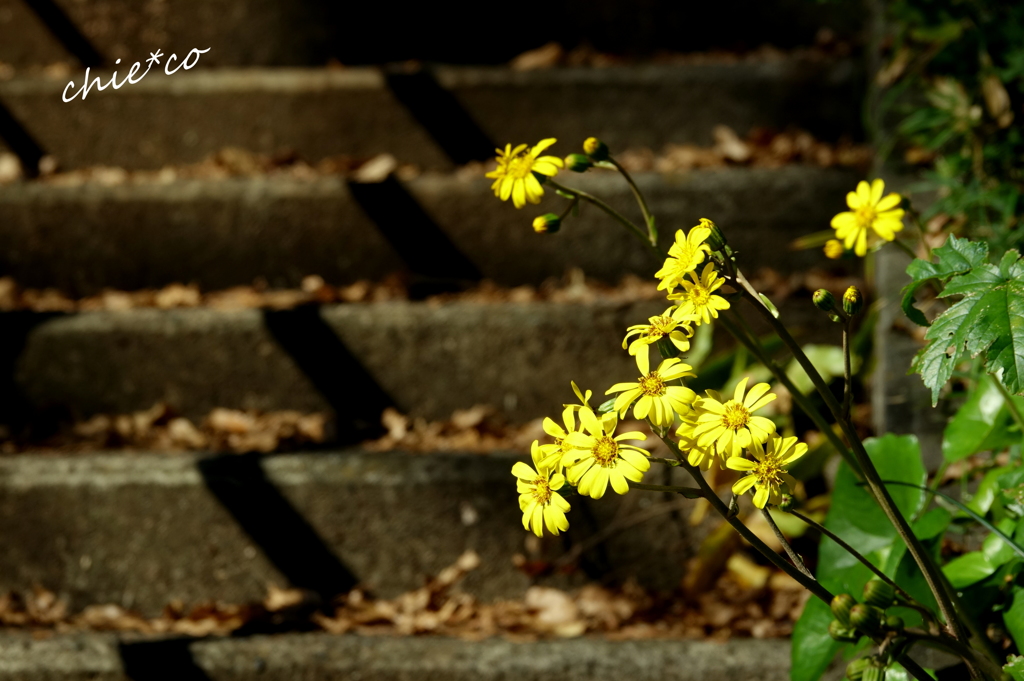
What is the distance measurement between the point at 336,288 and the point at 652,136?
3.48ft

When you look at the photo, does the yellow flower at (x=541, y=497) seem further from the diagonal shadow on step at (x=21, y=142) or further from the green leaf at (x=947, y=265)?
the diagonal shadow on step at (x=21, y=142)

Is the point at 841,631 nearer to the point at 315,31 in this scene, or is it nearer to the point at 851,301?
the point at 851,301

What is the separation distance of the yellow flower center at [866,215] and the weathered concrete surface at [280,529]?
872 millimetres

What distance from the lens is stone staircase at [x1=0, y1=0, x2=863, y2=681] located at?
170 cm

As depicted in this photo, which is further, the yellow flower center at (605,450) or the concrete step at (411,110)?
the concrete step at (411,110)

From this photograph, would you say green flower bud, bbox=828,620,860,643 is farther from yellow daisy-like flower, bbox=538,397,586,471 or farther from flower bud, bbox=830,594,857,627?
yellow daisy-like flower, bbox=538,397,586,471

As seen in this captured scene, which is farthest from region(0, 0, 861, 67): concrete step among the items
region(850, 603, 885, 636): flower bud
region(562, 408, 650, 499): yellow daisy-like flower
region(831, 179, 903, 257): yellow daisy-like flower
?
region(850, 603, 885, 636): flower bud

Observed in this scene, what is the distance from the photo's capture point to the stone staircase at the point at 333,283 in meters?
1.70

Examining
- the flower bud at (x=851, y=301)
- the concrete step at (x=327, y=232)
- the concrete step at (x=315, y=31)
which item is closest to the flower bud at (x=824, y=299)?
the flower bud at (x=851, y=301)

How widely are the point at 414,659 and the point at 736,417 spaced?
922 millimetres

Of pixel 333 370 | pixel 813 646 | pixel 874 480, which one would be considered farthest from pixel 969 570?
pixel 333 370

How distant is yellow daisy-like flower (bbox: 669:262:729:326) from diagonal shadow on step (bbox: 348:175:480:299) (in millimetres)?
1432

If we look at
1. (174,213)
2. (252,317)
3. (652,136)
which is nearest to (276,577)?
(252,317)

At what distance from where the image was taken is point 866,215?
99 cm
